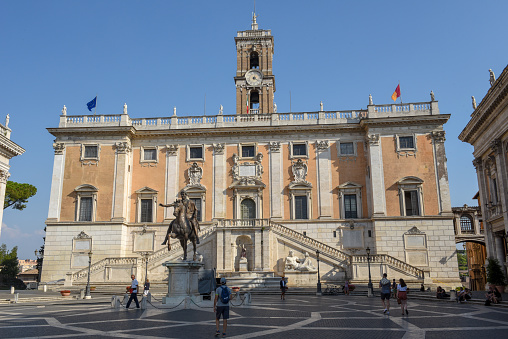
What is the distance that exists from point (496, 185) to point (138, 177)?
94.1 ft

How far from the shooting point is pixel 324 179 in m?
37.8

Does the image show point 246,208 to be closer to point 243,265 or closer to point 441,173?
point 243,265

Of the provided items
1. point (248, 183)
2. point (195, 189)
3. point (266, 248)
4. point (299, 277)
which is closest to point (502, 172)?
point (299, 277)

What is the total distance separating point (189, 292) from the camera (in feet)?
60.5

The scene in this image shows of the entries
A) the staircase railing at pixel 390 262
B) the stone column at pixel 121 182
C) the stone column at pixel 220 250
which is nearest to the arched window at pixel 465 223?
the staircase railing at pixel 390 262

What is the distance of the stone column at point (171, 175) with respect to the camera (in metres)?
38.2

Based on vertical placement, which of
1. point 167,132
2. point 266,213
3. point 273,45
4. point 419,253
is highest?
point 273,45

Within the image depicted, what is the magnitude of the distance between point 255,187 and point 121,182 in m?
11.7

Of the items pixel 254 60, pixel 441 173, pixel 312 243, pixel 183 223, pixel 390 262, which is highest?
pixel 254 60

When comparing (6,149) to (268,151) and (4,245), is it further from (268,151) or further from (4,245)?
(4,245)

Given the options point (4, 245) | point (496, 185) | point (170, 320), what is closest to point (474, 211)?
point (496, 185)

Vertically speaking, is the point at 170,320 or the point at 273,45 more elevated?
the point at 273,45


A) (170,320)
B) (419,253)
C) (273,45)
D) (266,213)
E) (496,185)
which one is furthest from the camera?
(273,45)

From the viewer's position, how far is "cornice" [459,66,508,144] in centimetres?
2462
